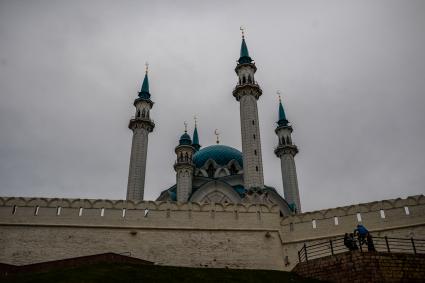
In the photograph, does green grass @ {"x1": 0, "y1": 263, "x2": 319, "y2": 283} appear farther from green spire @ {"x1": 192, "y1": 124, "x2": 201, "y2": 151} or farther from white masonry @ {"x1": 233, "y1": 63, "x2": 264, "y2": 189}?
green spire @ {"x1": 192, "y1": 124, "x2": 201, "y2": 151}

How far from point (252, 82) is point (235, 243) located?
1614 centimetres

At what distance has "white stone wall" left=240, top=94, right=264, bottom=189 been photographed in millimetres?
29833

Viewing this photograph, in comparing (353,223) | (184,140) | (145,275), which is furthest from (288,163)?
(145,275)

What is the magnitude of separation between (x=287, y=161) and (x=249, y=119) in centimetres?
685

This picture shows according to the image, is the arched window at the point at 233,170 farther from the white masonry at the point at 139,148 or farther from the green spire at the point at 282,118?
the white masonry at the point at 139,148

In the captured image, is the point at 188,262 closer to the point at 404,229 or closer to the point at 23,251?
the point at 23,251

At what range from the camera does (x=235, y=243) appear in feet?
71.8

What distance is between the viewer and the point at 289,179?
36094mm

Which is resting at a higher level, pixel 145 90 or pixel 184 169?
pixel 145 90

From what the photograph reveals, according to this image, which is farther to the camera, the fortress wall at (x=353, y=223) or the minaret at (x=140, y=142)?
the minaret at (x=140, y=142)

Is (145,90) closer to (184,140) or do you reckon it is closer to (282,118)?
(184,140)

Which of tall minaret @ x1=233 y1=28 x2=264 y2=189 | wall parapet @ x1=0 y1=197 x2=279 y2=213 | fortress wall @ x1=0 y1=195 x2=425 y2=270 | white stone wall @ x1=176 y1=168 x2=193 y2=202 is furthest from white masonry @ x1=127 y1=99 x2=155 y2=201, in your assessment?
fortress wall @ x1=0 y1=195 x2=425 y2=270

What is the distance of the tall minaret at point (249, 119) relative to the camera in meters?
30.0

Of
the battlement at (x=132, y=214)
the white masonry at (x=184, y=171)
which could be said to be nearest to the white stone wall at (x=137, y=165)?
the white masonry at (x=184, y=171)
